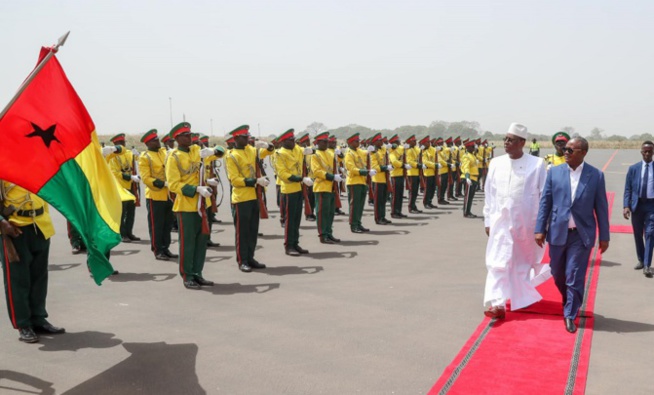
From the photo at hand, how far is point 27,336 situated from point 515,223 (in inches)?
200

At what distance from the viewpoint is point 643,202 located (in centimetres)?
816

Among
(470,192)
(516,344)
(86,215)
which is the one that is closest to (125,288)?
(86,215)

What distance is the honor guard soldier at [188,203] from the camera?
24.6ft

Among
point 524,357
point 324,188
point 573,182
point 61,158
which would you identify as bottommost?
point 524,357

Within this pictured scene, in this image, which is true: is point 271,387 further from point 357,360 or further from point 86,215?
point 86,215

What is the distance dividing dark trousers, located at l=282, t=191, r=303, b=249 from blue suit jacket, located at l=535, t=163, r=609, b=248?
4783mm

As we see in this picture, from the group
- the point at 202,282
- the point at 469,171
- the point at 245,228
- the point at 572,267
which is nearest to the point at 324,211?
the point at 245,228

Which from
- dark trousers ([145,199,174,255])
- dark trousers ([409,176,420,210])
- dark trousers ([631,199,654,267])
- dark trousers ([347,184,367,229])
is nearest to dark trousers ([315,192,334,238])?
dark trousers ([347,184,367,229])

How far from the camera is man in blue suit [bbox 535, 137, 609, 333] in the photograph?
5750 mm

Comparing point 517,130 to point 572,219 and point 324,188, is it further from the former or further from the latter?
point 324,188

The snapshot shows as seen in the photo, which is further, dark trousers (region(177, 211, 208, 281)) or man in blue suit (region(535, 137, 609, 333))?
dark trousers (region(177, 211, 208, 281))

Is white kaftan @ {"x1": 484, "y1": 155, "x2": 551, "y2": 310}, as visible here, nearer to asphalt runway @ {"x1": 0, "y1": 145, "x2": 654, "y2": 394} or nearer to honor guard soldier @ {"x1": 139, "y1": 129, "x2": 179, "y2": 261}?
asphalt runway @ {"x1": 0, "y1": 145, "x2": 654, "y2": 394}

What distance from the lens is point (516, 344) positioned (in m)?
5.28

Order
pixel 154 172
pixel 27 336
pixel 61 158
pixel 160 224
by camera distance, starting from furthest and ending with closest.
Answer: pixel 160 224
pixel 154 172
pixel 27 336
pixel 61 158
